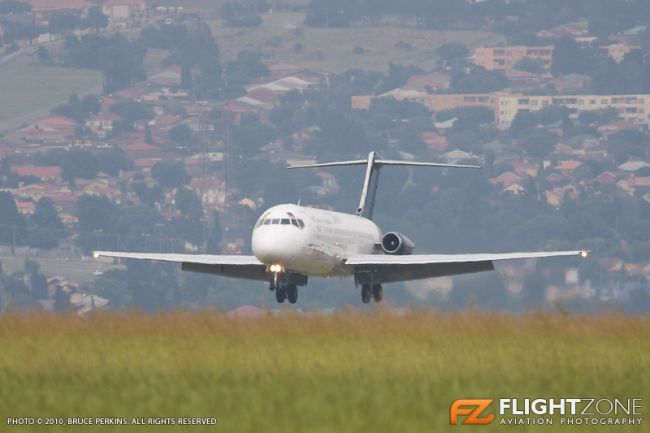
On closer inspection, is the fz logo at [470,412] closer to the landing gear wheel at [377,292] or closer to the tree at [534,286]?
the landing gear wheel at [377,292]

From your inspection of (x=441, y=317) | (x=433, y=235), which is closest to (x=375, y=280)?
(x=441, y=317)

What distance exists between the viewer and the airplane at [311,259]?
5856 centimetres

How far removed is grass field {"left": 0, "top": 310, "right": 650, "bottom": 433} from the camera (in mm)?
32719

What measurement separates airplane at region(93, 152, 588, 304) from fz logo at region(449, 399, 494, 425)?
23.7 metres

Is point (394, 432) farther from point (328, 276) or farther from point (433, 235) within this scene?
point (433, 235)

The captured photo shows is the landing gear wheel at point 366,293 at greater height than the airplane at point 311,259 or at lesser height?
lesser

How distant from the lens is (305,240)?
59.6m

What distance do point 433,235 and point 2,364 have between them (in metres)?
87.7

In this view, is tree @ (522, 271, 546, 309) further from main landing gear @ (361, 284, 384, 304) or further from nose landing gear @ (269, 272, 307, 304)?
nose landing gear @ (269, 272, 307, 304)

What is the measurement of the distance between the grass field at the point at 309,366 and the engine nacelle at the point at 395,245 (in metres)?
23.6

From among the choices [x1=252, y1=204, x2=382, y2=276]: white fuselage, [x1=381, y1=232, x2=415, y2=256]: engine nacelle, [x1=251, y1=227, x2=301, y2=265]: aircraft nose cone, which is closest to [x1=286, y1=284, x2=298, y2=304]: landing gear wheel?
[x1=252, y1=204, x2=382, y2=276]: white fuselage

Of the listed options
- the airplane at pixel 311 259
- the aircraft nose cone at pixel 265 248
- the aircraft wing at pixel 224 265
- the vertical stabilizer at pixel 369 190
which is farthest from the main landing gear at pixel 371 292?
the vertical stabilizer at pixel 369 190

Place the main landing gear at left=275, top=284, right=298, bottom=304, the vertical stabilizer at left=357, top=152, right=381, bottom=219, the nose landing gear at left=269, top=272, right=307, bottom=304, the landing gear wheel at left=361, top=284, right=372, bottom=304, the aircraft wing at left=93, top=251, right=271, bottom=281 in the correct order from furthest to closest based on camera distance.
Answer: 1. the vertical stabilizer at left=357, top=152, right=381, bottom=219
2. the landing gear wheel at left=361, top=284, right=372, bottom=304
3. the main landing gear at left=275, top=284, right=298, bottom=304
4. the nose landing gear at left=269, top=272, right=307, bottom=304
5. the aircraft wing at left=93, top=251, right=271, bottom=281

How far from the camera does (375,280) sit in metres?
63.0
